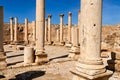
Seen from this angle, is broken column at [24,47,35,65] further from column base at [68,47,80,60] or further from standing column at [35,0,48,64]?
column base at [68,47,80,60]

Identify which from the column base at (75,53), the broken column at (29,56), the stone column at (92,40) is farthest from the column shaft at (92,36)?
the column base at (75,53)

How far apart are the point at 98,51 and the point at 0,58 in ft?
24.2

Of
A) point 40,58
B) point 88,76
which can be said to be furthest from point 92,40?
point 40,58

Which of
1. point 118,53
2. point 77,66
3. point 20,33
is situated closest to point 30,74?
point 77,66

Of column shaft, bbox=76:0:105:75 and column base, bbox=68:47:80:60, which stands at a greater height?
column shaft, bbox=76:0:105:75

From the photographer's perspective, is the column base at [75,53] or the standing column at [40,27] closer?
the standing column at [40,27]

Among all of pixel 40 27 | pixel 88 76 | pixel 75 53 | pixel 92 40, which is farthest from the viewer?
pixel 75 53

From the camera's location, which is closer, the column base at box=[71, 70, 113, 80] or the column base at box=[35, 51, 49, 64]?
the column base at box=[71, 70, 113, 80]

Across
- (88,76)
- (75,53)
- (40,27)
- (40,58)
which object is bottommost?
(40,58)

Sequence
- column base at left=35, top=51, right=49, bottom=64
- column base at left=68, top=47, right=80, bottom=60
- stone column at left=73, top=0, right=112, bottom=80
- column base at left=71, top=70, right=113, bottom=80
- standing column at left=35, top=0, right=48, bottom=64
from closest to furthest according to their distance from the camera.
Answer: column base at left=71, top=70, right=113, bottom=80 → stone column at left=73, top=0, right=112, bottom=80 → column base at left=35, top=51, right=49, bottom=64 → standing column at left=35, top=0, right=48, bottom=64 → column base at left=68, top=47, right=80, bottom=60

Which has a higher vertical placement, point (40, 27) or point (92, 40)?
point (40, 27)

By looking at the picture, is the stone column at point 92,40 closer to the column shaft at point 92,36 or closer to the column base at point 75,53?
the column shaft at point 92,36

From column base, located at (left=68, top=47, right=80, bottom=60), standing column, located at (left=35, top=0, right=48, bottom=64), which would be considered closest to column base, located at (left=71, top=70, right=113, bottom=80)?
standing column, located at (left=35, top=0, right=48, bottom=64)

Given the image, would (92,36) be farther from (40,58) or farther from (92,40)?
(40,58)
